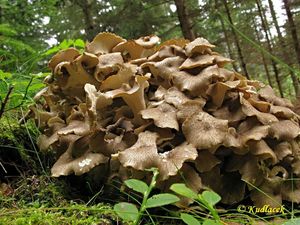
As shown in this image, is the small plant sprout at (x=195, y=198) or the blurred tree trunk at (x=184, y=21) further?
the blurred tree trunk at (x=184, y=21)

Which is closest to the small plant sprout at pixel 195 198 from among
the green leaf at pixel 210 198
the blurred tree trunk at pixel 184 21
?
the green leaf at pixel 210 198

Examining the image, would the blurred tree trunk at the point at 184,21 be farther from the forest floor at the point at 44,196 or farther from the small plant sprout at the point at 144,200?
the small plant sprout at the point at 144,200

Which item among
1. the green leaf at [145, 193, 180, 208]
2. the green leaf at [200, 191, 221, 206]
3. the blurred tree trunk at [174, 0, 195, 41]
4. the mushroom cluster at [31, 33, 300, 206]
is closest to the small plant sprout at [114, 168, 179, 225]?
the green leaf at [145, 193, 180, 208]

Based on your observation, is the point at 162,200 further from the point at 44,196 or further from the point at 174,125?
the point at 44,196

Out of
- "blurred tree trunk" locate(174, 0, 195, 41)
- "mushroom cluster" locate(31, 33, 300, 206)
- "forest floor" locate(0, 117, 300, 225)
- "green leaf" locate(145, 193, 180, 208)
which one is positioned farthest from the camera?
"blurred tree trunk" locate(174, 0, 195, 41)

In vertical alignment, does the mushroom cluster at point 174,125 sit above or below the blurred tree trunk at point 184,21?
below

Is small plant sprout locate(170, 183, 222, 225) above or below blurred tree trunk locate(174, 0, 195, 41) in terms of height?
below

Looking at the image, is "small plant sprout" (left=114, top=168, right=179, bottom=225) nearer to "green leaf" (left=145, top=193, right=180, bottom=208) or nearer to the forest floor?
"green leaf" (left=145, top=193, right=180, bottom=208)
